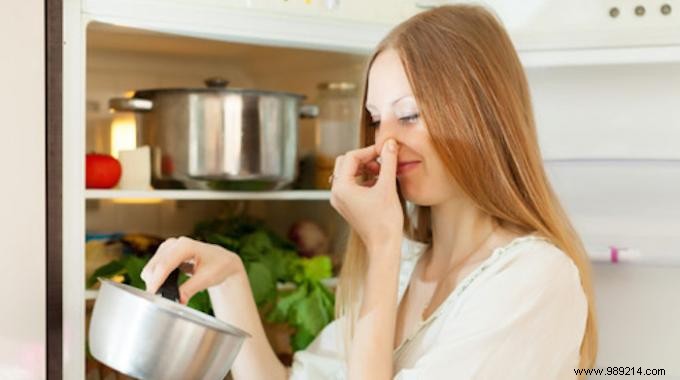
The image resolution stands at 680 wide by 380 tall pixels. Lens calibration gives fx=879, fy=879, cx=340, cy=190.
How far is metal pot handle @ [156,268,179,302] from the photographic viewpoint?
1.07 meters

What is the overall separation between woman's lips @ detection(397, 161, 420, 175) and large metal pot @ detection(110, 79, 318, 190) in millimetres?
364

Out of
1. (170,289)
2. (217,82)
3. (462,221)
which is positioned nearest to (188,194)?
(217,82)

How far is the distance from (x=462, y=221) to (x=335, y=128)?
1.69 ft

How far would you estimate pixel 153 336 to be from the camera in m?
0.99

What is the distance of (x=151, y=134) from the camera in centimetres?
148

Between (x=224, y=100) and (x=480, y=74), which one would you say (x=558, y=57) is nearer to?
(x=480, y=74)

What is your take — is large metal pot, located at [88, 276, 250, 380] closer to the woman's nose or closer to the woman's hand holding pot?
the woman's hand holding pot

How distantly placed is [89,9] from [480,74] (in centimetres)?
54

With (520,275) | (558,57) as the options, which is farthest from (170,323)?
(558,57)

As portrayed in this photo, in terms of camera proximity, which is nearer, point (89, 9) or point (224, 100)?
point (89, 9)
